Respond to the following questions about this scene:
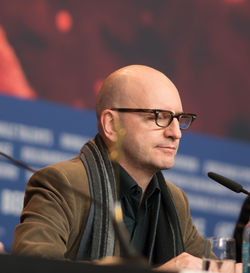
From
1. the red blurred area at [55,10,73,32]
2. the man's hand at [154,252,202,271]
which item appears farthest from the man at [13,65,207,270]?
the red blurred area at [55,10,73,32]

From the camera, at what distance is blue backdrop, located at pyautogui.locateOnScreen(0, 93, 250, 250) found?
2.94m

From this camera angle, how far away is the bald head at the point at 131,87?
2.26 m

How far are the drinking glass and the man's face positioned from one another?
646 millimetres

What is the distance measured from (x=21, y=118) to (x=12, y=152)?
7.4 inches

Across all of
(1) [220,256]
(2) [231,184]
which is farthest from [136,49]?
(1) [220,256]

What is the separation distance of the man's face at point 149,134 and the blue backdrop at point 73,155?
0.82 m

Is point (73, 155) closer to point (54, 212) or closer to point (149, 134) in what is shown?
point (149, 134)

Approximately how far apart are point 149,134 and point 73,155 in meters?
1.04

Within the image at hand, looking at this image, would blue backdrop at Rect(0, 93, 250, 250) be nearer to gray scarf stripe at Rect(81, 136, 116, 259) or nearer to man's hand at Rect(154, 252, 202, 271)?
gray scarf stripe at Rect(81, 136, 116, 259)

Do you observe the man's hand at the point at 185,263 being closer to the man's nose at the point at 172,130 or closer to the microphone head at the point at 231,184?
the microphone head at the point at 231,184

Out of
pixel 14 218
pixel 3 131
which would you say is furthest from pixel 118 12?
pixel 14 218

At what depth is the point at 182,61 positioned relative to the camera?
376 cm

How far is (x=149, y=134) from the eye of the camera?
221 centimetres

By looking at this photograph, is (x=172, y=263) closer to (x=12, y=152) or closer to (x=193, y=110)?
(x=12, y=152)
